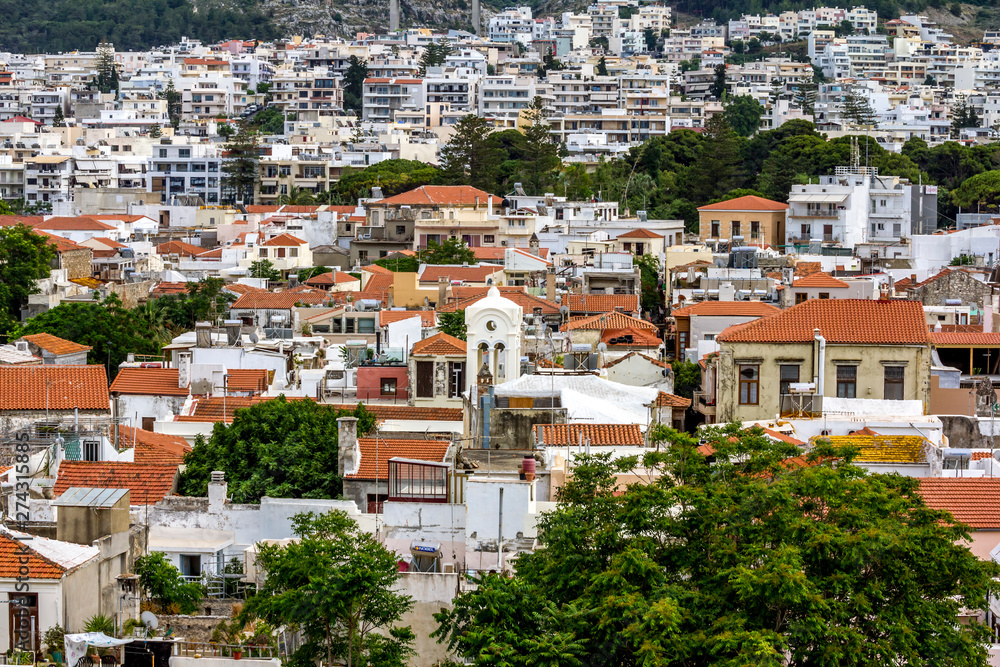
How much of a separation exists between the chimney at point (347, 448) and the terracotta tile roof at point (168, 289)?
116ft

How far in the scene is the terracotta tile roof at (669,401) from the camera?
103 feet

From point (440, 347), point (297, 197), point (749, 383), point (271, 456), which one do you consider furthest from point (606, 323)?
point (297, 197)

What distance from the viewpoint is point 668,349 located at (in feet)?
159

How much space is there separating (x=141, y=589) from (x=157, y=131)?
107222 millimetres

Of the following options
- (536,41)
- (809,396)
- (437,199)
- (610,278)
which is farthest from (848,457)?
(536,41)

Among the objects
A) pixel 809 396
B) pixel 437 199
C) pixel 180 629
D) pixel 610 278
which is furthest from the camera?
pixel 437 199

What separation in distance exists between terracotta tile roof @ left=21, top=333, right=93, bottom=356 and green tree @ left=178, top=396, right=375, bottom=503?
54.9 feet

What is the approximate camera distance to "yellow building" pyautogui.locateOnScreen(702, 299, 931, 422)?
1299 inches

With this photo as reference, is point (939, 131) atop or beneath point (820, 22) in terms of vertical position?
beneath

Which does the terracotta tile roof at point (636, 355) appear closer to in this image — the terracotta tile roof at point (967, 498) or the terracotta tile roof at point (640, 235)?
the terracotta tile roof at point (967, 498)

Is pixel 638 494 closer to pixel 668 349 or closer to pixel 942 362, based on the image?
pixel 942 362

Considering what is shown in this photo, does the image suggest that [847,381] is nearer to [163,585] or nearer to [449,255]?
[163,585]

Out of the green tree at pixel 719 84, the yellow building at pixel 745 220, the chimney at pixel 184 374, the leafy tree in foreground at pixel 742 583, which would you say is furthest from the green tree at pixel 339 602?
the green tree at pixel 719 84

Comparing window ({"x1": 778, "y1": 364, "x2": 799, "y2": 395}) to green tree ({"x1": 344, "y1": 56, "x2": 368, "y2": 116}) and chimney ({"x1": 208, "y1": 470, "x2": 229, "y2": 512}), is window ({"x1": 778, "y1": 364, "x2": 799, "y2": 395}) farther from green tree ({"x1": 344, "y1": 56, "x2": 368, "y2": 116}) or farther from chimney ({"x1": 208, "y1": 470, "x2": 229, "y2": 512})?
green tree ({"x1": 344, "y1": 56, "x2": 368, "y2": 116})
